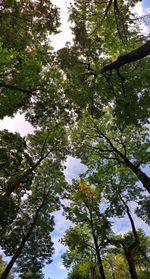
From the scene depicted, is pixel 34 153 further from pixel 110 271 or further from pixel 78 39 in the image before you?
pixel 110 271

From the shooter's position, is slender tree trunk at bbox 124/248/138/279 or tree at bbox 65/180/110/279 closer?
slender tree trunk at bbox 124/248/138/279

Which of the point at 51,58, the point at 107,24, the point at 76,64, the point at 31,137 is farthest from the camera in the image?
the point at 31,137

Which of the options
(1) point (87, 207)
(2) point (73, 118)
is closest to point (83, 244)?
(1) point (87, 207)

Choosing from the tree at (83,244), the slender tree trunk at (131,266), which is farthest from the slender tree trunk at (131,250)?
the tree at (83,244)

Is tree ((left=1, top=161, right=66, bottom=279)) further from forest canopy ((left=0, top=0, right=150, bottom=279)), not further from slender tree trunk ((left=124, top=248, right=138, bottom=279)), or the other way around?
slender tree trunk ((left=124, top=248, right=138, bottom=279))

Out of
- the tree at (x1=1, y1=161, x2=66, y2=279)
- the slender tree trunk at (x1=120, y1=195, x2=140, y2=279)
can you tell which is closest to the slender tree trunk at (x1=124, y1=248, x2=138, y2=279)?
the slender tree trunk at (x1=120, y1=195, x2=140, y2=279)

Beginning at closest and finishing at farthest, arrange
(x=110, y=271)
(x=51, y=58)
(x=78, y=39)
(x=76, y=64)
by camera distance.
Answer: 1. (x=76, y=64)
2. (x=78, y=39)
3. (x=51, y=58)
4. (x=110, y=271)

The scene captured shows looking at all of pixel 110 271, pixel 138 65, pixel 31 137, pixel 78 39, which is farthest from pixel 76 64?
pixel 110 271

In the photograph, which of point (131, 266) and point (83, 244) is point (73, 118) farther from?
point (83, 244)

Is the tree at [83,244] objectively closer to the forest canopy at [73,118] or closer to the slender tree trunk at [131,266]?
the forest canopy at [73,118]

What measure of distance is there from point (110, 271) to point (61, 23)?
57.8 m

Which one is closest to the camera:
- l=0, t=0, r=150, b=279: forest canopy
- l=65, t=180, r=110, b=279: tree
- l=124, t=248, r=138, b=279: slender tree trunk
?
l=0, t=0, r=150, b=279: forest canopy

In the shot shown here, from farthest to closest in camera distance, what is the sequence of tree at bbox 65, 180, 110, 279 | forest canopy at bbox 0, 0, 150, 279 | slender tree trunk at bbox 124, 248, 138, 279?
1. tree at bbox 65, 180, 110, 279
2. slender tree trunk at bbox 124, 248, 138, 279
3. forest canopy at bbox 0, 0, 150, 279

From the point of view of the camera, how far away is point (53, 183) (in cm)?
2742
